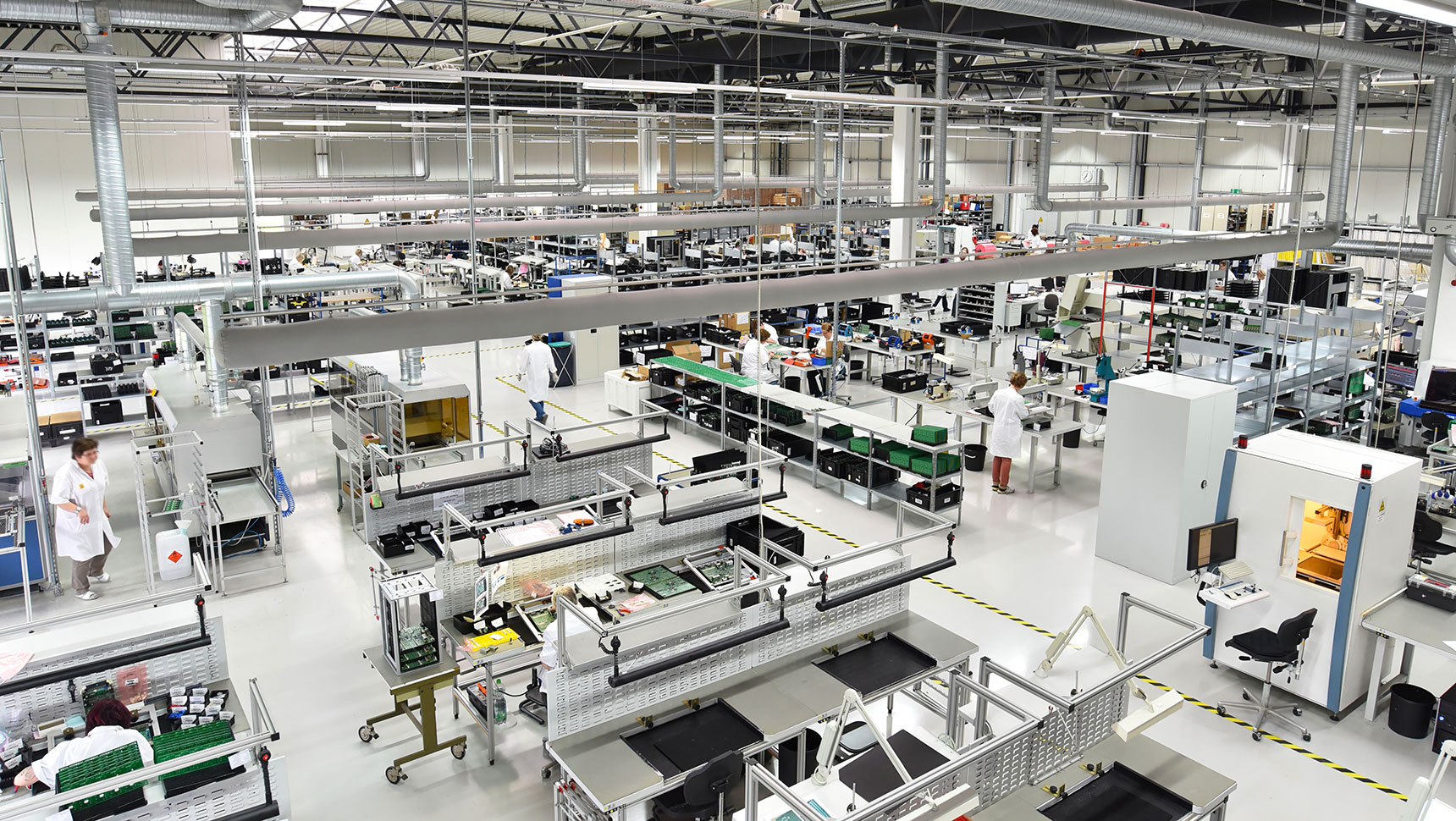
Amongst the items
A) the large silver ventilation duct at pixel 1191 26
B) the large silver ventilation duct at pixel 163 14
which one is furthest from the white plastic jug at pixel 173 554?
the large silver ventilation duct at pixel 1191 26

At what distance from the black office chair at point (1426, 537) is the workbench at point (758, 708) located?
5253 mm

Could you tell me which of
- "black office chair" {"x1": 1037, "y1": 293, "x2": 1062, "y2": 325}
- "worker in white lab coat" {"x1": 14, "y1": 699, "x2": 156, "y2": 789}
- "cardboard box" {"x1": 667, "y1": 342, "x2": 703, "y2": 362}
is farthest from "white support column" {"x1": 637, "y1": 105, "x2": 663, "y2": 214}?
"worker in white lab coat" {"x1": 14, "y1": 699, "x2": 156, "y2": 789}

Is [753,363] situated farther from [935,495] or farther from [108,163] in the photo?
[108,163]

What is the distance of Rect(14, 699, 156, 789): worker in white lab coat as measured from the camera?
439 centimetres

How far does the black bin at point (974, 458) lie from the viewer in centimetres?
1170

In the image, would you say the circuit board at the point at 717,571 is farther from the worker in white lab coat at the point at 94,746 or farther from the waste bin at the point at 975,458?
the waste bin at the point at 975,458

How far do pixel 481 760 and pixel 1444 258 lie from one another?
41.8ft

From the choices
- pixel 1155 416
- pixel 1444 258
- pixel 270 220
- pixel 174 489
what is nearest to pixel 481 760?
pixel 174 489

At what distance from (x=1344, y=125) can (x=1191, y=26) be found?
6.01m

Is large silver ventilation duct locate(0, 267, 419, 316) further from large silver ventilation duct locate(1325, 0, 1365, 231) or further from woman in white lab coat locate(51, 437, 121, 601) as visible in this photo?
large silver ventilation duct locate(1325, 0, 1365, 231)

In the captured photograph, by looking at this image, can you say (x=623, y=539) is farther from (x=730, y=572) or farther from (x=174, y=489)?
(x=174, y=489)

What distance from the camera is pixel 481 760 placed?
20.2 ft

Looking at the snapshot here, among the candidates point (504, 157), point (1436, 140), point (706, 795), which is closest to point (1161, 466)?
point (1436, 140)

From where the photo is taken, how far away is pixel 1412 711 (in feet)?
20.9
